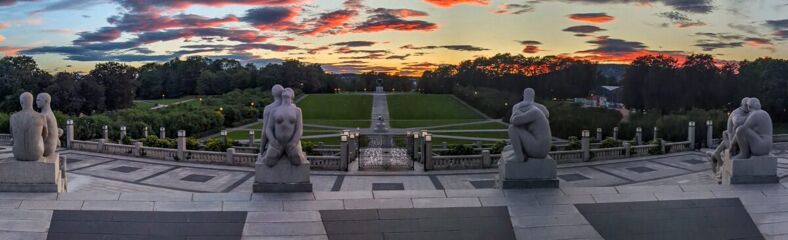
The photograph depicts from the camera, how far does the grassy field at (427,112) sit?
192 feet

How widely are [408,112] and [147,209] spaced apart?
60776mm

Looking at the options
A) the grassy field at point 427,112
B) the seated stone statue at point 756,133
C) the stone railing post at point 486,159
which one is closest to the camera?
the seated stone statue at point 756,133

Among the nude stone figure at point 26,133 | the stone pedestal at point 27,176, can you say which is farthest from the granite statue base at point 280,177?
the nude stone figure at point 26,133

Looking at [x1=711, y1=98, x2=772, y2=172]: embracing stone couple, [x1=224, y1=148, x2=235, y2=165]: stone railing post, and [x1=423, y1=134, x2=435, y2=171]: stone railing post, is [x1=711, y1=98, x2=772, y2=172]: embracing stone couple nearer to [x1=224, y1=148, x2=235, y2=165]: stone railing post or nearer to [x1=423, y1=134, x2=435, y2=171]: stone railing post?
[x1=423, y1=134, x2=435, y2=171]: stone railing post

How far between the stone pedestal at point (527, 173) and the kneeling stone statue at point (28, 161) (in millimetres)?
8111

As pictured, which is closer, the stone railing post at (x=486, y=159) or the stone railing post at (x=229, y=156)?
the stone railing post at (x=486, y=159)

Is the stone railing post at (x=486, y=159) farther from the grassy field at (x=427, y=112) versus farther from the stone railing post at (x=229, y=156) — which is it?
the grassy field at (x=427, y=112)

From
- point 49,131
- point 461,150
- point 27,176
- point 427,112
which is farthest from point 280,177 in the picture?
point 427,112

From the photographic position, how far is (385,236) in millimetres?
8023

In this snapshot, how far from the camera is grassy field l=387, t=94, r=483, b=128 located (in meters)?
58.6

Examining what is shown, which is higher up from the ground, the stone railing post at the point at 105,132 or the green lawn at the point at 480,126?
the stone railing post at the point at 105,132

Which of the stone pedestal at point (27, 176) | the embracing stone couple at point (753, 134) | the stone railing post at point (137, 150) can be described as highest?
the embracing stone couple at point (753, 134)

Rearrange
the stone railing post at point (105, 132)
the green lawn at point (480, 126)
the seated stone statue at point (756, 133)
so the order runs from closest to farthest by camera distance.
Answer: the seated stone statue at point (756, 133), the stone railing post at point (105, 132), the green lawn at point (480, 126)

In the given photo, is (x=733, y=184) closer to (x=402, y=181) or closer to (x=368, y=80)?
(x=402, y=181)
